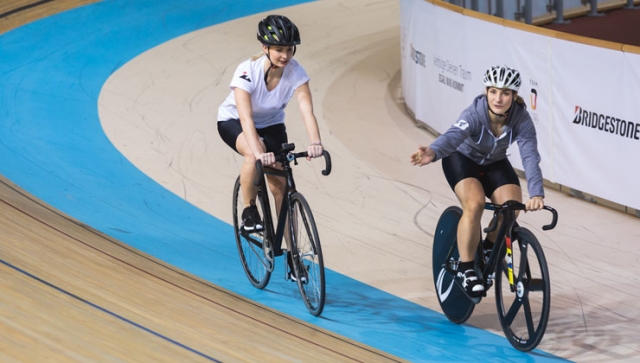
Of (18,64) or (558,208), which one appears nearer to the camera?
(558,208)

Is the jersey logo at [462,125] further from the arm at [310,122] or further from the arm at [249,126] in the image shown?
the arm at [249,126]

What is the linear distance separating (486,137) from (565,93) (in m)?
2.68

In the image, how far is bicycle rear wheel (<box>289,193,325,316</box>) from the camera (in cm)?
465

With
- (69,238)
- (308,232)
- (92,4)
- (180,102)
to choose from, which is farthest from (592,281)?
(92,4)

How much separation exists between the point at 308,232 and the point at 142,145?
3970 millimetres

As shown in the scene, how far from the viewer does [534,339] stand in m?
4.25

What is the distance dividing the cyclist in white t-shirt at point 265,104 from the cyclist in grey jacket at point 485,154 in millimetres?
669

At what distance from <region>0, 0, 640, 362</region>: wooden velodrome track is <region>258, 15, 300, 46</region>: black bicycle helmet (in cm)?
136

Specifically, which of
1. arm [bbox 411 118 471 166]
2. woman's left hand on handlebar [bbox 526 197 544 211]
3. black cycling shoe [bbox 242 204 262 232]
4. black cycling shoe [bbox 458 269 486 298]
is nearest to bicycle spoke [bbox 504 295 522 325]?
black cycling shoe [bbox 458 269 486 298]

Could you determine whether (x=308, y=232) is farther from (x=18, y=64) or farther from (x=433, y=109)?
(x=18, y=64)

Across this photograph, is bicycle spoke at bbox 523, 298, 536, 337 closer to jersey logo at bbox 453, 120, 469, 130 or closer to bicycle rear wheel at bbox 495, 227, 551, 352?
bicycle rear wheel at bbox 495, 227, 551, 352

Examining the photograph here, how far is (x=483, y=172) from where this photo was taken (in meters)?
4.45

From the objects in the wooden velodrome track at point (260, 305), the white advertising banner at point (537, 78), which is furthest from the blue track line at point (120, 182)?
the white advertising banner at point (537, 78)

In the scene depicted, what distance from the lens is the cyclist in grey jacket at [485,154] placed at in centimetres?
416
